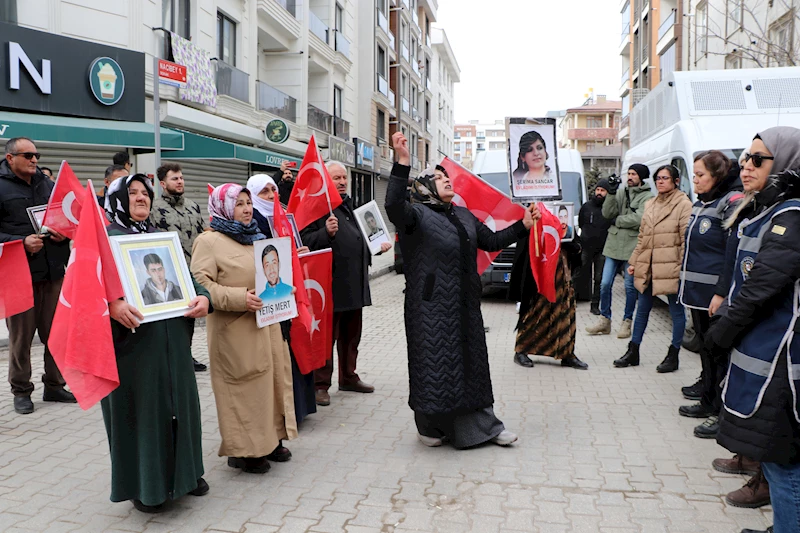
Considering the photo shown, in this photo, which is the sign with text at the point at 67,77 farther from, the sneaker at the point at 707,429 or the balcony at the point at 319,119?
the balcony at the point at 319,119

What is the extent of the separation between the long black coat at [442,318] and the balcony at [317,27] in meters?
21.9

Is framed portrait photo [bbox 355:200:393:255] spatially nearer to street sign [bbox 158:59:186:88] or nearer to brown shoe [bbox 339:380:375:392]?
brown shoe [bbox 339:380:375:392]

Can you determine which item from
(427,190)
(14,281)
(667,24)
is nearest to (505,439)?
(427,190)

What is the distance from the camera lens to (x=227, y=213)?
4.04 m

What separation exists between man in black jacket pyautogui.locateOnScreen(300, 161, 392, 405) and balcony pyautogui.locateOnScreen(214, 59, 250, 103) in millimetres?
12340

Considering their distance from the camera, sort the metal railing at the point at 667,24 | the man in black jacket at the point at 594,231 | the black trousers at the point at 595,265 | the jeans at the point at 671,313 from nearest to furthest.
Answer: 1. the jeans at the point at 671,313
2. the man in black jacket at the point at 594,231
3. the black trousers at the point at 595,265
4. the metal railing at the point at 667,24

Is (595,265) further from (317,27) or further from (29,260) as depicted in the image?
(317,27)

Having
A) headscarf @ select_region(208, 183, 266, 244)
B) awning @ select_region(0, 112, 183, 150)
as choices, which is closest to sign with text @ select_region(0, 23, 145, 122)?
awning @ select_region(0, 112, 183, 150)

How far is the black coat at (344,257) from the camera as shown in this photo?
589cm

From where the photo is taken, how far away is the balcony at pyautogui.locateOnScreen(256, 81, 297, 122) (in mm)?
20609

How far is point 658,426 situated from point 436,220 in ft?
7.57

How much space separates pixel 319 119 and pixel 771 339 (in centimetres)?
2448

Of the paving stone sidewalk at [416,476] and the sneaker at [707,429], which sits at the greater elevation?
the sneaker at [707,429]

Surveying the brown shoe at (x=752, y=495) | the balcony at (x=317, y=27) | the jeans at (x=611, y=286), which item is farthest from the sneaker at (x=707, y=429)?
the balcony at (x=317, y=27)
